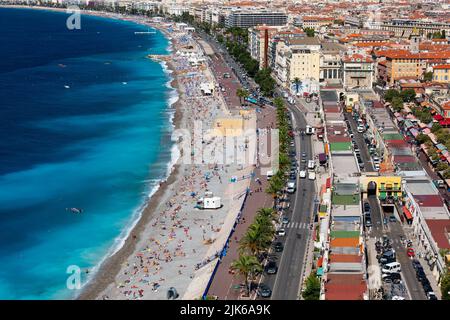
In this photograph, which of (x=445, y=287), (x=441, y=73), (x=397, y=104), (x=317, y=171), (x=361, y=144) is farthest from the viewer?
(x=441, y=73)

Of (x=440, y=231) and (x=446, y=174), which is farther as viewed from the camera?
(x=446, y=174)

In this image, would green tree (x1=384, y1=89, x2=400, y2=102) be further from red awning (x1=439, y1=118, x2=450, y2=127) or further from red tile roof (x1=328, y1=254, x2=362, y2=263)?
red tile roof (x1=328, y1=254, x2=362, y2=263)

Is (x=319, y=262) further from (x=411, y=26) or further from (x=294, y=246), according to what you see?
(x=411, y=26)

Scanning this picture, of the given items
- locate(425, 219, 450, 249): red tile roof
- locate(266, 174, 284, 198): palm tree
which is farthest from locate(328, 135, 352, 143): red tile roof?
locate(425, 219, 450, 249): red tile roof

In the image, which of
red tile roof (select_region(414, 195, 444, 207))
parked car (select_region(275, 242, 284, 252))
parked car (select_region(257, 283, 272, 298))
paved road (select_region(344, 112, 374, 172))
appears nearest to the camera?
parked car (select_region(257, 283, 272, 298))

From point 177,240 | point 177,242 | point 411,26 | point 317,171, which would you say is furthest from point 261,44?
point 177,242

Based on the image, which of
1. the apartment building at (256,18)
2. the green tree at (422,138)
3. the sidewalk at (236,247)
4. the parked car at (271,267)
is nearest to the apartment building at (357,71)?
the green tree at (422,138)
